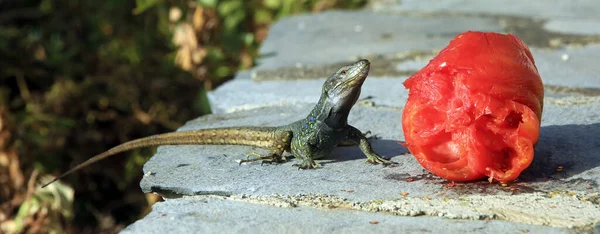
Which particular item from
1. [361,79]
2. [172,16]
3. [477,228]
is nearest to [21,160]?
[172,16]

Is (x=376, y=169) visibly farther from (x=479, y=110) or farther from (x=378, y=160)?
(x=479, y=110)

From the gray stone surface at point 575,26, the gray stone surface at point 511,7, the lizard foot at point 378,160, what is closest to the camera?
the lizard foot at point 378,160

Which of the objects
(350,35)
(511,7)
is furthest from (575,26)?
(350,35)

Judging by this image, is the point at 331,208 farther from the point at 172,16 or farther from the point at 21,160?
the point at 172,16

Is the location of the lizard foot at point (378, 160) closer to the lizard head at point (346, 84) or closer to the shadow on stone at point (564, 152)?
the lizard head at point (346, 84)

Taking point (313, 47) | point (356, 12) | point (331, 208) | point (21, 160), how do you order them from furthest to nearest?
point (356, 12)
point (313, 47)
point (21, 160)
point (331, 208)

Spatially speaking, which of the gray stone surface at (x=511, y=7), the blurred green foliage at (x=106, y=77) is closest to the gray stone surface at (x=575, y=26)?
the gray stone surface at (x=511, y=7)

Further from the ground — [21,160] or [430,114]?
[430,114]
